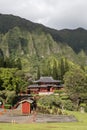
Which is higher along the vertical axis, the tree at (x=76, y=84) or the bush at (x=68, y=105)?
the tree at (x=76, y=84)

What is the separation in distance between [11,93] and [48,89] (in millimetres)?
38489

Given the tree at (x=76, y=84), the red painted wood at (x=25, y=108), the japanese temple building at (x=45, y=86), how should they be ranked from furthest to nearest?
1. the japanese temple building at (x=45, y=86)
2. the tree at (x=76, y=84)
3. the red painted wood at (x=25, y=108)

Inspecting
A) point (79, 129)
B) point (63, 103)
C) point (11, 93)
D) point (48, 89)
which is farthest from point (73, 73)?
point (79, 129)

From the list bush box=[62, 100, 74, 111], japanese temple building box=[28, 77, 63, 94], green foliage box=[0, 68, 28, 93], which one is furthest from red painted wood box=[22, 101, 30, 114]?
japanese temple building box=[28, 77, 63, 94]

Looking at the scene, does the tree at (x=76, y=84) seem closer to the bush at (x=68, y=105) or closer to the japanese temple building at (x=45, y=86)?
the bush at (x=68, y=105)

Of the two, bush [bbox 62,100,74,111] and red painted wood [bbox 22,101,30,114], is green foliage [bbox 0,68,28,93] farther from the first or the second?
red painted wood [bbox 22,101,30,114]

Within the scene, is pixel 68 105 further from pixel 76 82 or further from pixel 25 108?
pixel 25 108

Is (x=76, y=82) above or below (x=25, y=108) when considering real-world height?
above

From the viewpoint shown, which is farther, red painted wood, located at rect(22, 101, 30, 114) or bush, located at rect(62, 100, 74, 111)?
bush, located at rect(62, 100, 74, 111)

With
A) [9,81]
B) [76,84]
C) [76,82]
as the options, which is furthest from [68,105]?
[9,81]

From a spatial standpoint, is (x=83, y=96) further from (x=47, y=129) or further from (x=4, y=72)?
(x=47, y=129)

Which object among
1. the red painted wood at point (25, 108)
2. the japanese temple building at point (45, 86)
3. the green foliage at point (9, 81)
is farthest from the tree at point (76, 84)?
the japanese temple building at point (45, 86)

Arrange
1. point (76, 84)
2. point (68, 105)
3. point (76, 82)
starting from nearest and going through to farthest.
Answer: point (68, 105) → point (76, 84) → point (76, 82)

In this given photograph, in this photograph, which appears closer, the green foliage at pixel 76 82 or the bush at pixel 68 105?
the bush at pixel 68 105
